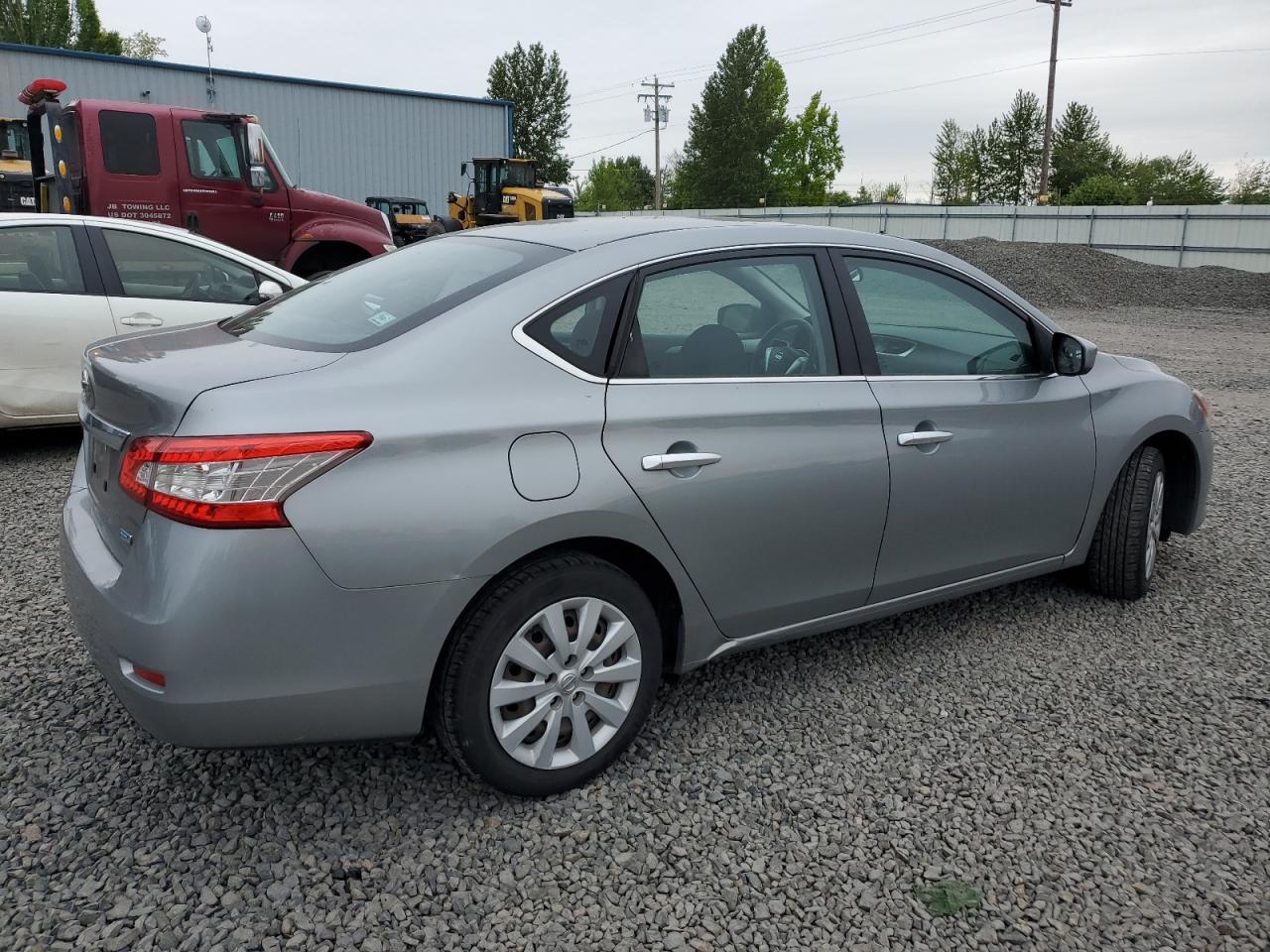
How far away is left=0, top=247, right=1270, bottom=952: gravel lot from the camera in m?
2.39

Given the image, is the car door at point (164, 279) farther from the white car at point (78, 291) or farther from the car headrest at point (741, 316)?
the car headrest at point (741, 316)

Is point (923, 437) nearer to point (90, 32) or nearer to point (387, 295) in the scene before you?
point (387, 295)

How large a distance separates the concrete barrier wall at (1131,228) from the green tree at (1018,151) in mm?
46237

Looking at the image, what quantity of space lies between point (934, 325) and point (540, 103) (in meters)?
78.1

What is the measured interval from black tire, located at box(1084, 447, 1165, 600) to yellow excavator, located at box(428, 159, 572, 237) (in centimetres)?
2291

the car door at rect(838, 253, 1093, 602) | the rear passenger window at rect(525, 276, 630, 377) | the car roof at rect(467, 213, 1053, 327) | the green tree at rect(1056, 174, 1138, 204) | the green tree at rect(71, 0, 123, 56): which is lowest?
the car door at rect(838, 253, 1093, 602)

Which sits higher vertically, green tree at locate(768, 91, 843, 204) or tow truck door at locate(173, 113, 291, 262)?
green tree at locate(768, 91, 843, 204)

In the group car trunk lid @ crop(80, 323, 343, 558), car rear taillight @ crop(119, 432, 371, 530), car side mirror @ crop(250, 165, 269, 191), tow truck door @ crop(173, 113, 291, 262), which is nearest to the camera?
car rear taillight @ crop(119, 432, 371, 530)

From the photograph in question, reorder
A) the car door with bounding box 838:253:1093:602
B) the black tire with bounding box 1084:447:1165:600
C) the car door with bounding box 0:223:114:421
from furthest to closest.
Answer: the car door with bounding box 0:223:114:421 < the black tire with bounding box 1084:447:1165:600 < the car door with bounding box 838:253:1093:602

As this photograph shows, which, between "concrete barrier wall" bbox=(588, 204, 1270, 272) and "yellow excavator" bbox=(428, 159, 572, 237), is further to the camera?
"concrete barrier wall" bbox=(588, 204, 1270, 272)

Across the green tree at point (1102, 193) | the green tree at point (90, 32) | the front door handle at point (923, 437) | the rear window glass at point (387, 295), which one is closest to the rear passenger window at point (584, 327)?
the rear window glass at point (387, 295)

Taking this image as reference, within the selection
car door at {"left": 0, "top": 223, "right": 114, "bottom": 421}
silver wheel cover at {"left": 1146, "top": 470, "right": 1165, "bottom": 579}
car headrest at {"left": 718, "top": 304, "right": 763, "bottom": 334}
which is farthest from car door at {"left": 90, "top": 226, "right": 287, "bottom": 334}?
silver wheel cover at {"left": 1146, "top": 470, "right": 1165, "bottom": 579}

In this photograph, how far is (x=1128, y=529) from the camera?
13.9ft

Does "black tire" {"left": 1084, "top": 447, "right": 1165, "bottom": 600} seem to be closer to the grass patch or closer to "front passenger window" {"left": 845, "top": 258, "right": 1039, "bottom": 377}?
"front passenger window" {"left": 845, "top": 258, "right": 1039, "bottom": 377}
